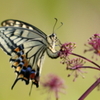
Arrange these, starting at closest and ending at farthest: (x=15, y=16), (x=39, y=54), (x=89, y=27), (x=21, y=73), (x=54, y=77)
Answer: (x=54, y=77), (x=21, y=73), (x=39, y=54), (x=15, y=16), (x=89, y=27)

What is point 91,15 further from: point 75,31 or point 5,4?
point 5,4

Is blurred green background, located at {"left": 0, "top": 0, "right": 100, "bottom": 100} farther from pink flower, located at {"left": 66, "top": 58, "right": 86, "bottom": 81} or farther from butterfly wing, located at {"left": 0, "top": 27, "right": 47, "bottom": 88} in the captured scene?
pink flower, located at {"left": 66, "top": 58, "right": 86, "bottom": 81}

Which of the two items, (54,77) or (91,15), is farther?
(91,15)

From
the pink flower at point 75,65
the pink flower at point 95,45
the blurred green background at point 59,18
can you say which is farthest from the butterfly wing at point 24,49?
the blurred green background at point 59,18

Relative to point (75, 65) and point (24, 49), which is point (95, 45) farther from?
point (24, 49)

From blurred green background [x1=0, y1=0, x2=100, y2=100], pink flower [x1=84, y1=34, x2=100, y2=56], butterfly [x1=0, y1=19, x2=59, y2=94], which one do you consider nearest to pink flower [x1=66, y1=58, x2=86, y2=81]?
pink flower [x1=84, y1=34, x2=100, y2=56]

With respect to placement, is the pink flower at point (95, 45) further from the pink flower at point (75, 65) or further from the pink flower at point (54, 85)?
the pink flower at point (54, 85)

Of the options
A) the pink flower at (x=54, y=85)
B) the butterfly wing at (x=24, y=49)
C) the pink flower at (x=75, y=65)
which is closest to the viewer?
the pink flower at (x=54, y=85)

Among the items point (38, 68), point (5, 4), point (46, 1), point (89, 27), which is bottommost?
point (89, 27)

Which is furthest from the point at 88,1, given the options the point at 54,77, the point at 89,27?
the point at 54,77
